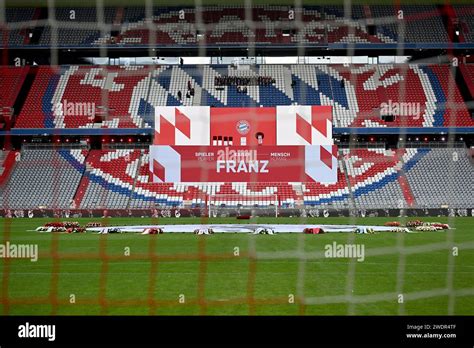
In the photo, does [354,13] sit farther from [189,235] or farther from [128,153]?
[189,235]

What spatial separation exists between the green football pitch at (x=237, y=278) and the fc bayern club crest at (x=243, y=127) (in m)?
13.0

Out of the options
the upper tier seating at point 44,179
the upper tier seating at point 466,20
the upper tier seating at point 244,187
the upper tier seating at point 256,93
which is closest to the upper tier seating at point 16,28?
the upper tier seating at point 256,93

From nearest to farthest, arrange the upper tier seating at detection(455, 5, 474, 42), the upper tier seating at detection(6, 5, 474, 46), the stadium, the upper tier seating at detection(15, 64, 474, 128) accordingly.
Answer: the stadium, the upper tier seating at detection(15, 64, 474, 128), the upper tier seating at detection(6, 5, 474, 46), the upper tier seating at detection(455, 5, 474, 42)

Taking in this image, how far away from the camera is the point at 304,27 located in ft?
93.4

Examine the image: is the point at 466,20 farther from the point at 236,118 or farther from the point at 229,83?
the point at 236,118

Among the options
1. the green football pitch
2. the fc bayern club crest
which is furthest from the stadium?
the green football pitch

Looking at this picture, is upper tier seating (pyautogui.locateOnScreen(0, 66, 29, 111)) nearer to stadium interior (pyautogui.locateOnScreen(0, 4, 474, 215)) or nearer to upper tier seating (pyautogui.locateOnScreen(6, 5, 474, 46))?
stadium interior (pyautogui.locateOnScreen(0, 4, 474, 215))

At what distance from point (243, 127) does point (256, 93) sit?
232 centimetres

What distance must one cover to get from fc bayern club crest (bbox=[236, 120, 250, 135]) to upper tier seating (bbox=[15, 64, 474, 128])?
1314 millimetres

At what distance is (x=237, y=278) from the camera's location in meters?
8.28

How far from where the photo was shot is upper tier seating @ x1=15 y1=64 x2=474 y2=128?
26.6 metres

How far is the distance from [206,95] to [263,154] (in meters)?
4.35

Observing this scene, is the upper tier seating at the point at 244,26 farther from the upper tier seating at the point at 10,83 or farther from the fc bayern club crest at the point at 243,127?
the fc bayern club crest at the point at 243,127

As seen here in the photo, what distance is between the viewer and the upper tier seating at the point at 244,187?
23.1 m
